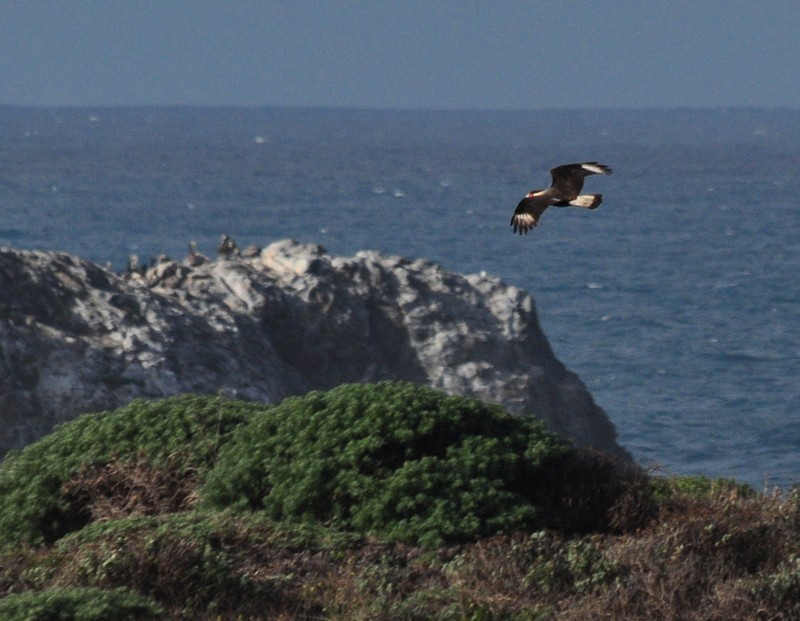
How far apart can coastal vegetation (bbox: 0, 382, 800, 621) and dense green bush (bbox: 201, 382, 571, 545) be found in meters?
0.02

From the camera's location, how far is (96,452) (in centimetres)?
1212

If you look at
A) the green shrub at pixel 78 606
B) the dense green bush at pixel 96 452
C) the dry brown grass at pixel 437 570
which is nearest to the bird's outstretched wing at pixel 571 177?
the dry brown grass at pixel 437 570

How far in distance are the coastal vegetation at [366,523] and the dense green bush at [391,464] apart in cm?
2

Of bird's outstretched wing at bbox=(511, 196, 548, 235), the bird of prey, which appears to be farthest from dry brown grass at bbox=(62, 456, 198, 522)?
the bird of prey

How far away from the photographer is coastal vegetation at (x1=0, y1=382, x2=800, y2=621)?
29.7 ft

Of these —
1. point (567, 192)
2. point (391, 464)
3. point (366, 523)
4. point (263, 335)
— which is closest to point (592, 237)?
point (263, 335)

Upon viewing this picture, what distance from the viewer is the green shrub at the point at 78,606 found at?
8133 millimetres

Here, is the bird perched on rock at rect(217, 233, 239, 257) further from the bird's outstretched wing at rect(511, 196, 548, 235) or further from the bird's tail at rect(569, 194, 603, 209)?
the bird's tail at rect(569, 194, 603, 209)

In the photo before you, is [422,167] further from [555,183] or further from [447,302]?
[555,183]

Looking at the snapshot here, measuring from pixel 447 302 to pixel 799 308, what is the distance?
35.2 meters

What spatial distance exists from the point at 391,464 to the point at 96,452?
2544 millimetres

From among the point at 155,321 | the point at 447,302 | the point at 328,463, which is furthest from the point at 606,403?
the point at 328,463

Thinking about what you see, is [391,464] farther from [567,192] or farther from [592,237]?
[592,237]

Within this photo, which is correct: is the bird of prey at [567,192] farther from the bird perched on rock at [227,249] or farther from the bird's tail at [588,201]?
the bird perched on rock at [227,249]
